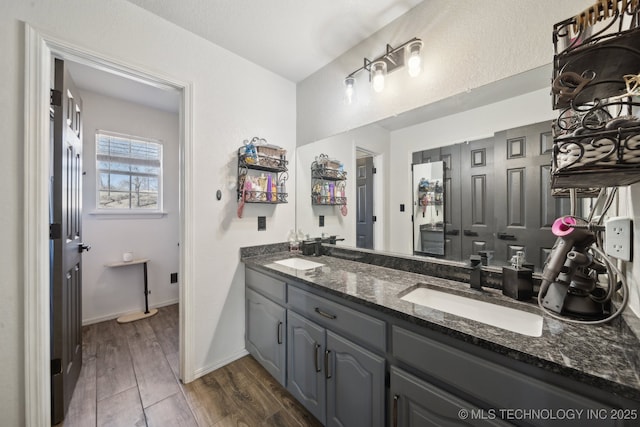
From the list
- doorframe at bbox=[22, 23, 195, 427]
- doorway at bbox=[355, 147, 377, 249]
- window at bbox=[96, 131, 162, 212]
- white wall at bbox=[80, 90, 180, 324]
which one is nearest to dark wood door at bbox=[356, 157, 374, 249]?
doorway at bbox=[355, 147, 377, 249]

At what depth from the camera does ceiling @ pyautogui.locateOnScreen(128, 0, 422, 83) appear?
1.49 metres

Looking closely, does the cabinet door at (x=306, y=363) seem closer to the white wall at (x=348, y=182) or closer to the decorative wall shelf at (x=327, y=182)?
the white wall at (x=348, y=182)

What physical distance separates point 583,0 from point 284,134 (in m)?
1.96

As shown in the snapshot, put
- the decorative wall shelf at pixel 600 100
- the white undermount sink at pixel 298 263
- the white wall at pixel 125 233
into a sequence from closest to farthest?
the decorative wall shelf at pixel 600 100 < the white undermount sink at pixel 298 263 < the white wall at pixel 125 233

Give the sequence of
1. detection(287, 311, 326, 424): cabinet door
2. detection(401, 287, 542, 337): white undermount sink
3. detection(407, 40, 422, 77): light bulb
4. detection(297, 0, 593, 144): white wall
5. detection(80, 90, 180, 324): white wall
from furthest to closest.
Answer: detection(80, 90, 180, 324): white wall → detection(407, 40, 422, 77): light bulb → detection(287, 311, 326, 424): cabinet door → detection(297, 0, 593, 144): white wall → detection(401, 287, 542, 337): white undermount sink

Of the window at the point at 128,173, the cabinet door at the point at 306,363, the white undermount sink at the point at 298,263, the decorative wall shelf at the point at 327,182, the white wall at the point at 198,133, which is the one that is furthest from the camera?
the window at the point at 128,173

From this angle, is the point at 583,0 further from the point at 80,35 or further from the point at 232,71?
the point at 80,35

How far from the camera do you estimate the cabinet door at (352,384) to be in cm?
104

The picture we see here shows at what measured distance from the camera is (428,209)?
154cm

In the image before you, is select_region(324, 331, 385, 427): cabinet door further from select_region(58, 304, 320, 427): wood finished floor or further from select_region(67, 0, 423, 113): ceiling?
select_region(67, 0, 423, 113): ceiling

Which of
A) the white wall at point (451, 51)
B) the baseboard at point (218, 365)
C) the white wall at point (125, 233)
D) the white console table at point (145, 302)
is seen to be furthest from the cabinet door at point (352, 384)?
the white wall at point (125, 233)

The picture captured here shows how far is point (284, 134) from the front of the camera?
2.34 m

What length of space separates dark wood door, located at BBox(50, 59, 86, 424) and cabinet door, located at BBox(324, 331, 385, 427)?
1.56 metres

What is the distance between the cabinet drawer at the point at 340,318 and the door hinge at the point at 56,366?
135 cm
